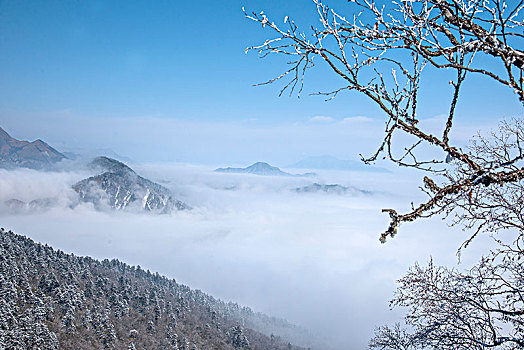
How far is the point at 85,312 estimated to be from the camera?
83.3 metres

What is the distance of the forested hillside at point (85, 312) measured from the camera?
68269 millimetres

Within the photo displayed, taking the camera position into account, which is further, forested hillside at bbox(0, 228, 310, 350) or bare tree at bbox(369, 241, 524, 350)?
forested hillside at bbox(0, 228, 310, 350)

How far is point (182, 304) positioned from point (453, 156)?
420ft

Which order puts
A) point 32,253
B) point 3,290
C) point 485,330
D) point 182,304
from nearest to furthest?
point 485,330 < point 3,290 < point 32,253 < point 182,304

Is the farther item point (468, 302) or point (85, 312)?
point (85, 312)

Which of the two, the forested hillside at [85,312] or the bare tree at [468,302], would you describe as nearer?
the bare tree at [468,302]

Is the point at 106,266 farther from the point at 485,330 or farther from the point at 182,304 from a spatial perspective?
the point at 485,330

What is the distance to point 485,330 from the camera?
3.50m

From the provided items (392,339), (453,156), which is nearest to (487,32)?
(453,156)

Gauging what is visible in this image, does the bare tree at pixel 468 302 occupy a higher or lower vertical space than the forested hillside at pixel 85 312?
higher

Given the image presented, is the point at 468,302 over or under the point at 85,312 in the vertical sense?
over

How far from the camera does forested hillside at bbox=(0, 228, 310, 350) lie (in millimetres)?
68269

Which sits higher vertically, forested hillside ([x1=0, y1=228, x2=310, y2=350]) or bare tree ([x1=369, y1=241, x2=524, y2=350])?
bare tree ([x1=369, y1=241, x2=524, y2=350])

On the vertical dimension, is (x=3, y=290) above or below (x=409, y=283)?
below
